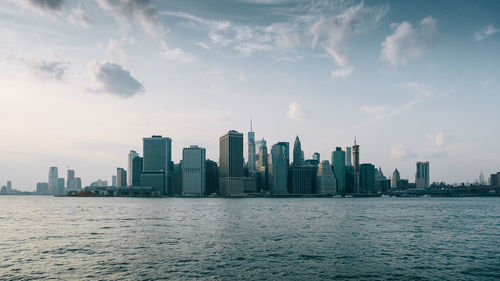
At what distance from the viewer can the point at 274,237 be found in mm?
84125

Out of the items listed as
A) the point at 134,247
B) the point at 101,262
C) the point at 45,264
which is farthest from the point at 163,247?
the point at 45,264

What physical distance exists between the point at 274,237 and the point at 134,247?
103 ft

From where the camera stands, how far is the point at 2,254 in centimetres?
6344

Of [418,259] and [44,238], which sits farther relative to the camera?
[44,238]

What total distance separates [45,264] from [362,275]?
154 feet

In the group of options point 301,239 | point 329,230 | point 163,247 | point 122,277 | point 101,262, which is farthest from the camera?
point 329,230

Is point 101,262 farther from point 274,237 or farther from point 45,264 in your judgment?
point 274,237

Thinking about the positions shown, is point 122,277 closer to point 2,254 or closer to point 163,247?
point 163,247

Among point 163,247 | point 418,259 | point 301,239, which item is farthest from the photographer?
point 301,239

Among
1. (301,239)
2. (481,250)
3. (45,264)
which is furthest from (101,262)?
(481,250)

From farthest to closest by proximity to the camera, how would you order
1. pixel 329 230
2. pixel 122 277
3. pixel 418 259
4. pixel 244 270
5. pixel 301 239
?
pixel 329 230
pixel 301 239
pixel 418 259
pixel 244 270
pixel 122 277

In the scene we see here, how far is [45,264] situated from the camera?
55.4 meters

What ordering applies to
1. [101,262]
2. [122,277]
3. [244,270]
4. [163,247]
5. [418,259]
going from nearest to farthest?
[122,277]
[244,270]
[101,262]
[418,259]
[163,247]

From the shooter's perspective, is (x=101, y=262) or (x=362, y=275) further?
(x=101, y=262)
